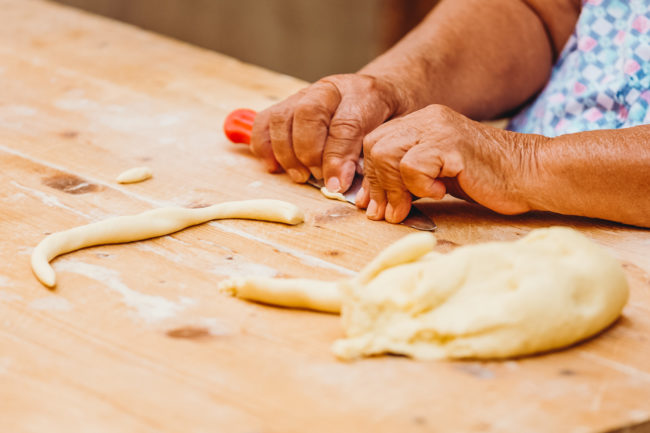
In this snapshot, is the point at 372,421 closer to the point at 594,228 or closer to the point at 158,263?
the point at 158,263

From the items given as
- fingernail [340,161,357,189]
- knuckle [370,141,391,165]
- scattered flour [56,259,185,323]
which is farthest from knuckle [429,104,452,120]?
scattered flour [56,259,185,323]

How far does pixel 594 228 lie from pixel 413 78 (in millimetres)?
582

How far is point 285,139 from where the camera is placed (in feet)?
5.25

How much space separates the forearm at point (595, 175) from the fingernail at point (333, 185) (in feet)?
1.21

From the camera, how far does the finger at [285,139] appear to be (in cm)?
160

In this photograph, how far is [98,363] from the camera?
100 cm

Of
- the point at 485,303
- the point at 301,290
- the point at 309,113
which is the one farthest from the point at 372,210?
the point at 485,303

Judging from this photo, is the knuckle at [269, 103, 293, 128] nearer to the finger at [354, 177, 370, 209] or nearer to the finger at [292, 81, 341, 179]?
the finger at [292, 81, 341, 179]

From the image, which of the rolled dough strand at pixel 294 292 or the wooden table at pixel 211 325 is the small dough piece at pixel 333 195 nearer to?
the wooden table at pixel 211 325

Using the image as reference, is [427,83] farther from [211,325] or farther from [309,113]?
[211,325]

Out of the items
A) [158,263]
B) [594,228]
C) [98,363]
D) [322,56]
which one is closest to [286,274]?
[158,263]

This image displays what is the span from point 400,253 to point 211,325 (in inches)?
11.3

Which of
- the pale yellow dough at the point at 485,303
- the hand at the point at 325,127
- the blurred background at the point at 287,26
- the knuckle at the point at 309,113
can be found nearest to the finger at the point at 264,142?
the hand at the point at 325,127

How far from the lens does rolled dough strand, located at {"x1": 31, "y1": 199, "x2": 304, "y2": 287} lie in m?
1.23
